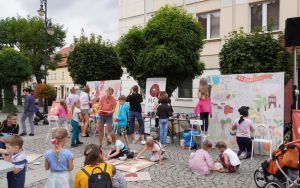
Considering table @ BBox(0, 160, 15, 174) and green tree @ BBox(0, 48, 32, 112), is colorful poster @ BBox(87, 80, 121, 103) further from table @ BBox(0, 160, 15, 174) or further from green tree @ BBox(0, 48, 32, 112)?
table @ BBox(0, 160, 15, 174)

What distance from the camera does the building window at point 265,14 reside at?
56.5ft

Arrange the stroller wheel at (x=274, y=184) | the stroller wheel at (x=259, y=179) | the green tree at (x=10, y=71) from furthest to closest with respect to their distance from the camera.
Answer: the green tree at (x=10, y=71) < the stroller wheel at (x=259, y=179) < the stroller wheel at (x=274, y=184)

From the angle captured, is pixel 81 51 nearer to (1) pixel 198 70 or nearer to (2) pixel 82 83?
(2) pixel 82 83

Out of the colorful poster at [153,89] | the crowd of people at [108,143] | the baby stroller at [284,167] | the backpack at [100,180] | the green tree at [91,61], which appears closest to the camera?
the backpack at [100,180]

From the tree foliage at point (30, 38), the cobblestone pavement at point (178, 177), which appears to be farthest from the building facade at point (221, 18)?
the tree foliage at point (30, 38)

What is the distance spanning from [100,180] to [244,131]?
6309 mm

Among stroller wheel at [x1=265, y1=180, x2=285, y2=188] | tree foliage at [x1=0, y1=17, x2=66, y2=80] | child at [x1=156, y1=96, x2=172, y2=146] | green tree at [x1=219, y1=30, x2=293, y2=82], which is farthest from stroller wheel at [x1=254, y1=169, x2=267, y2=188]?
tree foliage at [x1=0, y1=17, x2=66, y2=80]

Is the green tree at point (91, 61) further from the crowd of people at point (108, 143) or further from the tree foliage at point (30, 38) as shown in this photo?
the tree foliage at point (30, 38)

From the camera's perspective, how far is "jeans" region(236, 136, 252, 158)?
31.3 feet

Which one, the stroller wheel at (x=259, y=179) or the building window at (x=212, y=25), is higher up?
the building window at (x=212, y=25)

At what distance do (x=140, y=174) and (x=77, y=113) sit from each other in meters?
4.03

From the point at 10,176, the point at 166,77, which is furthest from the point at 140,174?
the point at 166,77

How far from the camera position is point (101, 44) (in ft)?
63.9

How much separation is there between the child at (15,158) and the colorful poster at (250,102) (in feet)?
23.0
